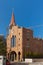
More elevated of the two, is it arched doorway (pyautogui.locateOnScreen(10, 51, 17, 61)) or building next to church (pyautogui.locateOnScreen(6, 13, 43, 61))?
building next to church (pyautogui.locateOnScreen(6, 13, 43, 61))

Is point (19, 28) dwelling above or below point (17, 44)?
→ above

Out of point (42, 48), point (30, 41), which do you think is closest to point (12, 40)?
point (30, 41)

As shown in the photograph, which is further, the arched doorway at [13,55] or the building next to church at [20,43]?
the arched doorway at [13,55]

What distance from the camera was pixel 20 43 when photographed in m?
59.4

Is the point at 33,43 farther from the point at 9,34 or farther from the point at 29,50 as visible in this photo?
the point at 9,34

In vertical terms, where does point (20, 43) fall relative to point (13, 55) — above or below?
above

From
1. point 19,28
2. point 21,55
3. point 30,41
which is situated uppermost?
point 19,28

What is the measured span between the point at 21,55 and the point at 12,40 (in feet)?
20.2

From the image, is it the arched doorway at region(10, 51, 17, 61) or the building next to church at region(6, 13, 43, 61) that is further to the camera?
the arched doorway at region(10, 51, 17, 61)

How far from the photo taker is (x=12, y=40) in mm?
62188

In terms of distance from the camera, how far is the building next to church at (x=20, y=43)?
5925cm

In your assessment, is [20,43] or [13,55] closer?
[20,43]

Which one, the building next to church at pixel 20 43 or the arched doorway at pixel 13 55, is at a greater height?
the building next to church at pixel 20 43

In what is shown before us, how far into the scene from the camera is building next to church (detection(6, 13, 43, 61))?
59.3 meters
